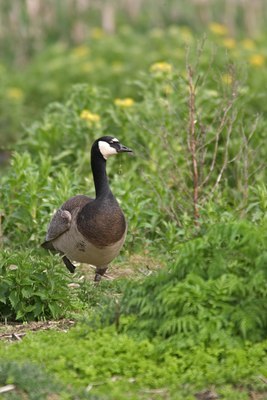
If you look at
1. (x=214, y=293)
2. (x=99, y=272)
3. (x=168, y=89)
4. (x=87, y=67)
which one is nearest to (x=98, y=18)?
(x=87, y=67)

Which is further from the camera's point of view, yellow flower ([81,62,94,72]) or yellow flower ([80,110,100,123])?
yellow flower ([81,62,94,72])

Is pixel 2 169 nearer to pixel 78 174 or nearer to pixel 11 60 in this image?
pixel 78 174

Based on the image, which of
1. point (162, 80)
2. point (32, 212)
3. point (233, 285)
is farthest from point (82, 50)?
point (233, 285)

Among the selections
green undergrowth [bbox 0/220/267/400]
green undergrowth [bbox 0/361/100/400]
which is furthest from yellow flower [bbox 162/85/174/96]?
green undergrowth [bbox 0/361/100/400]

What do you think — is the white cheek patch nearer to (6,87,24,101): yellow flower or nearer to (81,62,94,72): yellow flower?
(6,87,24,101): yellow flower

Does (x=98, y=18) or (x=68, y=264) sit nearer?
(x=68, y=264)

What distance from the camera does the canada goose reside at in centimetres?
870

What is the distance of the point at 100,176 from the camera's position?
9.20m

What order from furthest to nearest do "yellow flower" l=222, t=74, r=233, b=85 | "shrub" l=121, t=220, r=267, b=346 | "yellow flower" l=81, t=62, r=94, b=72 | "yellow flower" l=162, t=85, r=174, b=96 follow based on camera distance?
"yellow flower" l=81, t=62, r=94, b=72 < "yellow flower" l=162, t=85, r=174, b=96 < "yellow flower" l=222, t=74, r=233, b=85 < "shrub" l=121, t=220, r=267, b=346

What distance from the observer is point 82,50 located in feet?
66.2

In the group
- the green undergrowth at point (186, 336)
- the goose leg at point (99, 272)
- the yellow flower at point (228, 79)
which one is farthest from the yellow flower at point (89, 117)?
the green undergrowth at point (186, 336)

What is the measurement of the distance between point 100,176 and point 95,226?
0.66 metres

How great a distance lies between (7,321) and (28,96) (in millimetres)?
11363

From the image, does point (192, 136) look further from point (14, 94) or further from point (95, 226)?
point (14, 94)
